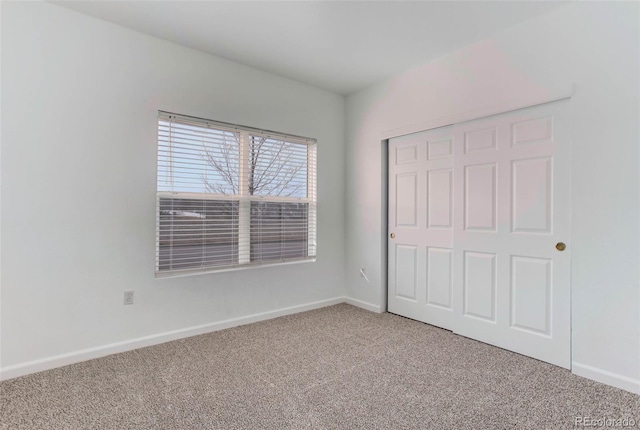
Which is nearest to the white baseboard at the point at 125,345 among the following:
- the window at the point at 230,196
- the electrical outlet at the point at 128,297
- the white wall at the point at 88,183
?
the white wall at the point at 88,183

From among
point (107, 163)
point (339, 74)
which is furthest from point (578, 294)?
point (107, 163)

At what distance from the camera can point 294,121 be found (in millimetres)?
3709

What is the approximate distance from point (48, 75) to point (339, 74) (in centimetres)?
254

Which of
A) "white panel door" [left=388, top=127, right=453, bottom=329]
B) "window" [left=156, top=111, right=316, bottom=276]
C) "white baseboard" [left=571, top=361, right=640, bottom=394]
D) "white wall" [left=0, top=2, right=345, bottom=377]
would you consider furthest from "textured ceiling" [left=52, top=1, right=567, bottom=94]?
"white baseboard" [left=571, top=361, right=640, bottom=394]

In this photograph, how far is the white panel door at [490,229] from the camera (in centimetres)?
244

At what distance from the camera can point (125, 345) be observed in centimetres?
265

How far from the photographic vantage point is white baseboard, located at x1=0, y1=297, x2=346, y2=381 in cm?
226

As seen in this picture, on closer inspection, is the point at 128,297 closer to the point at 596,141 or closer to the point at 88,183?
the point at 88,183

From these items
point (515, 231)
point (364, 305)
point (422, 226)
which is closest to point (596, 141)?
point (515, 231)

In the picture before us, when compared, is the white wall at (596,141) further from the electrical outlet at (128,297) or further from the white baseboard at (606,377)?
the electrical outlet at (128,297)

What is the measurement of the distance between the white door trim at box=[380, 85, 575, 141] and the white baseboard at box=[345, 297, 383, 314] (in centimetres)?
195

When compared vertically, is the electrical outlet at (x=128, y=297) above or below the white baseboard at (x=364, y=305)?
above

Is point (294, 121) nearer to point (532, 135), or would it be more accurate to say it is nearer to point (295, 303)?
point (295, 303)

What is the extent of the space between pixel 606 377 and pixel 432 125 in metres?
2.37
